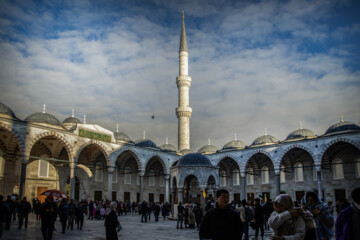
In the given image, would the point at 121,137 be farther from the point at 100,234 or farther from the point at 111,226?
the point at 111,226

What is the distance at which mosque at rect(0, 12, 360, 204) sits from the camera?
1961 centimetres

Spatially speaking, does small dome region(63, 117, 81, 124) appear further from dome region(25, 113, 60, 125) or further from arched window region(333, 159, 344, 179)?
arched window region(333, 159, 344, 179)

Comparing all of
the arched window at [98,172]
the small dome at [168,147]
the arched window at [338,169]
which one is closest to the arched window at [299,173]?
the arched window at [338,169]

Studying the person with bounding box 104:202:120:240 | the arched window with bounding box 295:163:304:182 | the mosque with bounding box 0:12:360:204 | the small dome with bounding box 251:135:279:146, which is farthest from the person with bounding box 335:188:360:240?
the small dome with bounding box 251:135:279:146

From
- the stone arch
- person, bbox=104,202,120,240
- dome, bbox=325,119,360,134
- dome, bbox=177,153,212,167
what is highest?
dome, bbox=325,119,360,134

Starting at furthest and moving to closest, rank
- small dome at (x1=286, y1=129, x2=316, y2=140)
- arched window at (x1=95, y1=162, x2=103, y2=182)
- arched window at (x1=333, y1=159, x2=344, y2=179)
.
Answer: small dome at (x1=286, y1=129, x2=316, y2=140)
arched window at (x1=95, y1=162, x2=103, y2=182)
arched window at (x1=333, y1=159, x2=344, y2=179)

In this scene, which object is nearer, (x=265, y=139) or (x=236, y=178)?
(x=265, y=139)

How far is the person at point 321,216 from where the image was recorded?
3709mm

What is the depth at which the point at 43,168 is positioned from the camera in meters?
24.0

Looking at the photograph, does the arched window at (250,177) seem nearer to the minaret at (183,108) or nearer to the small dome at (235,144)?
the small dome at (235,144)

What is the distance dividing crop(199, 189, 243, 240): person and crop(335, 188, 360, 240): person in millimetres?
962

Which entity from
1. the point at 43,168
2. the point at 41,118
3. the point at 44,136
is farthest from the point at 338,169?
the point at 41,118

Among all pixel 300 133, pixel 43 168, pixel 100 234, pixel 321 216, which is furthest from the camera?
pixel 300 133

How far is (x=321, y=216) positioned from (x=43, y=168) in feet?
77.1
